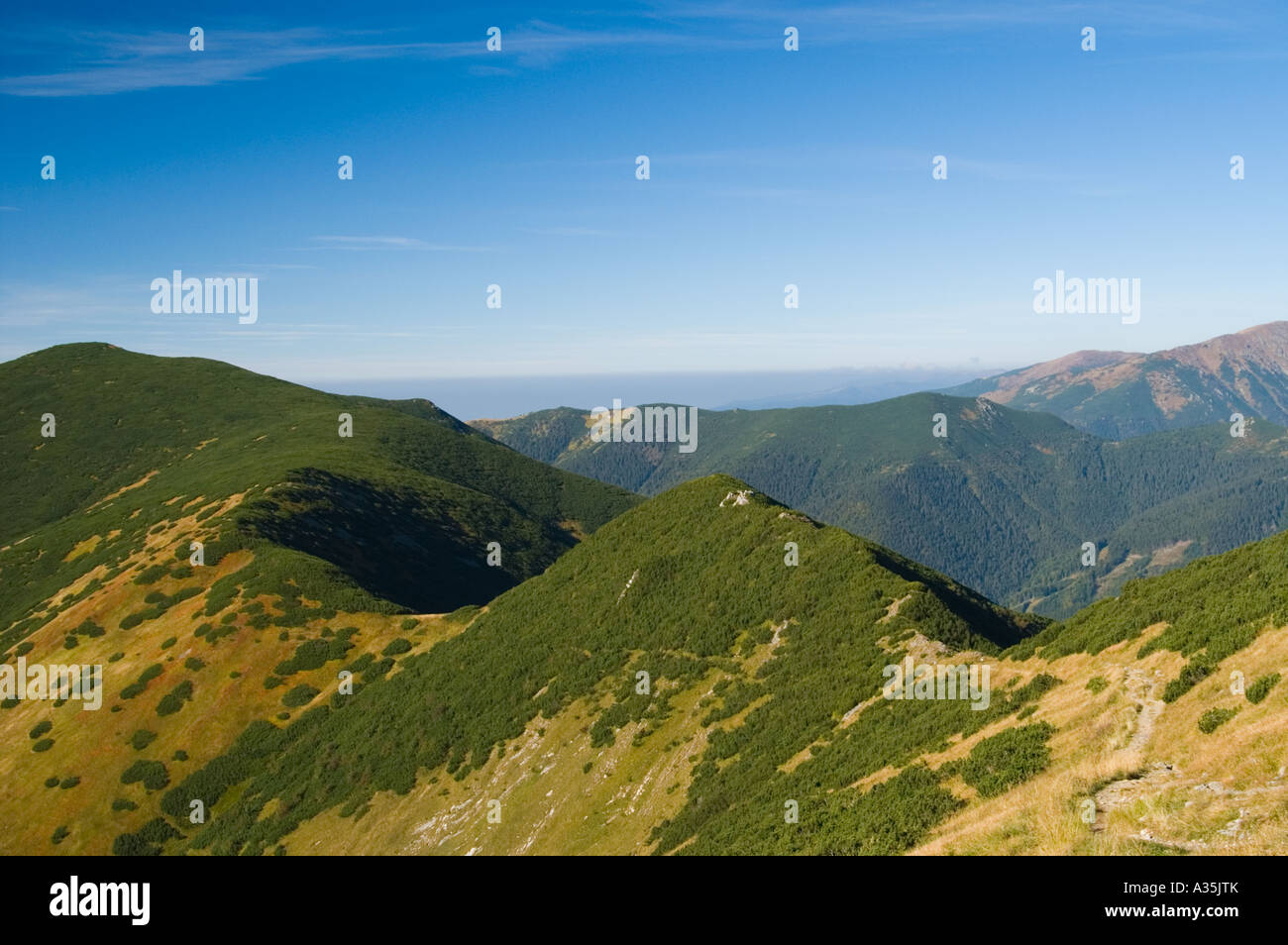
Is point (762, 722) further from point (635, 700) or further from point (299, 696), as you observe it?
point (299, 696)

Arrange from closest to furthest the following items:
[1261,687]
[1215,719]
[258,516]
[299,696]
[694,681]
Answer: [1215,719] < [1261,687] < [694,681] < [299,696] < [258,516]

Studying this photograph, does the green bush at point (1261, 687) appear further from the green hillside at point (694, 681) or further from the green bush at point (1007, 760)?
the green hillside at point (694, 681)

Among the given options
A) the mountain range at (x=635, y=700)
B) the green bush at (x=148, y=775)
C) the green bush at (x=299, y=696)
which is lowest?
the green bush at (x=148, y=775)

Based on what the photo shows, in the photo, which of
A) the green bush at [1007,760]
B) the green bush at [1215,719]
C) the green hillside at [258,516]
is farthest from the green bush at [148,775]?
the green bush at [1215,719]

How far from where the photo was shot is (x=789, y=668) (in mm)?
52062

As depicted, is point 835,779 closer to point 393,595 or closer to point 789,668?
point 789,668

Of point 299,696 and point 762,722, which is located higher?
point 762,722

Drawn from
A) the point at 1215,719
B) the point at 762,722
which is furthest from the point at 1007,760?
the point at 762,722

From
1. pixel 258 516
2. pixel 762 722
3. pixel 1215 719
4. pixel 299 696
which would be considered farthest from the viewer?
pixel 258 516

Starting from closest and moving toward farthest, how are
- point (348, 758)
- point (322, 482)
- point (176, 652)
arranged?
point (348, 758) < point (176, 652) < point (322, 482)

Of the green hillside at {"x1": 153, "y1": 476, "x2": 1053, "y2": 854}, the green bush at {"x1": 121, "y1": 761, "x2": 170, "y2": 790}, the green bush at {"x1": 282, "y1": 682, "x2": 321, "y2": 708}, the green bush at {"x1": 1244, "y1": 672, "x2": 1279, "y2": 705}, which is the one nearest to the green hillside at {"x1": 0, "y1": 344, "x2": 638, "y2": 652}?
the green bush at {"x1": 282, "y1": 682, "x2": 321, "y2": 708}
